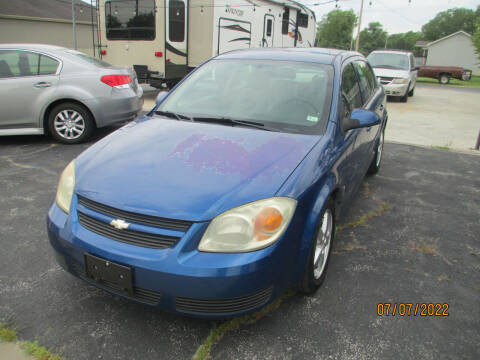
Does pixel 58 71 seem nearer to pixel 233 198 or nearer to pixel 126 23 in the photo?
pixel 233 198

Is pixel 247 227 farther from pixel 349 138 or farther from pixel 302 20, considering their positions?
pixel 302 20

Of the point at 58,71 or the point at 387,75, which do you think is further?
the point at 387,75

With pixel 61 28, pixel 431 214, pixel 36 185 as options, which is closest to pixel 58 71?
pixel 36 185

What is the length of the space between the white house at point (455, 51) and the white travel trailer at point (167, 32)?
4903 centimetres

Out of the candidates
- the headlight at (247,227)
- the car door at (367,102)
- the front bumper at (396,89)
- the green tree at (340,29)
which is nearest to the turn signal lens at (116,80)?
the car door at (367,102)

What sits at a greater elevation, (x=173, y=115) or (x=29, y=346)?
(x=173, y=115)

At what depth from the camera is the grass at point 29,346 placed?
1.98 m

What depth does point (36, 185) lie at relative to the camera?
4266 mm

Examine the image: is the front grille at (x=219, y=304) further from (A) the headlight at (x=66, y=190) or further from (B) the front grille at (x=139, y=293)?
(A) the headlight at (x=66, y=190)

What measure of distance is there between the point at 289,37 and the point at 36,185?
37.0 feet

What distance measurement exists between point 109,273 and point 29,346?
0.62m

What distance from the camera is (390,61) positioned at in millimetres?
13875

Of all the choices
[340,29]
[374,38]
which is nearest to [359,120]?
[340,29]

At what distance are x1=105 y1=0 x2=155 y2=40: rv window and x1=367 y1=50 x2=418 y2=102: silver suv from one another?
720 centimetres
